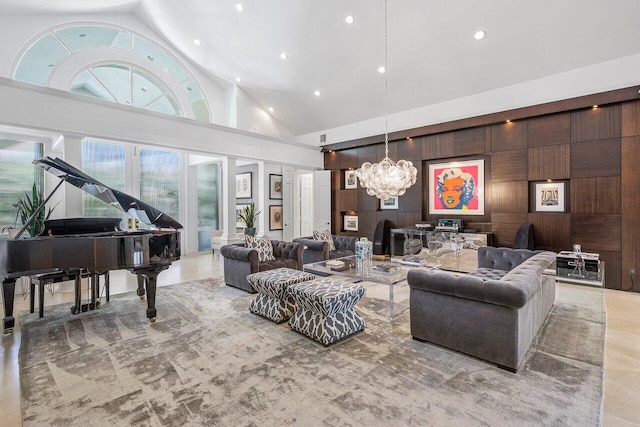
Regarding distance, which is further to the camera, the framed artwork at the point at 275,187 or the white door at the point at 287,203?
the white door at the point at 287,203

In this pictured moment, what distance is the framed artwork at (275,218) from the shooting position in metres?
9.04

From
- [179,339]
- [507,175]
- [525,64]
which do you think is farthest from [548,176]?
[179,339]

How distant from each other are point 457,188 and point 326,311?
5062mm

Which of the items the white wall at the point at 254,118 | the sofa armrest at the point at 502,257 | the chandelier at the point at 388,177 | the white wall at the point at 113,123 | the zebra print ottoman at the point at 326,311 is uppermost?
the white wall at the point at 254,118

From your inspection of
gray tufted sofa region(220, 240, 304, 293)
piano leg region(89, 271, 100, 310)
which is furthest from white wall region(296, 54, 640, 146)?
piano leg region(89, 271, 100, 310)

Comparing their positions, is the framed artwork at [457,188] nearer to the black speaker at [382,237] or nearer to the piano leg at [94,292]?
the black speaker at [382,237]

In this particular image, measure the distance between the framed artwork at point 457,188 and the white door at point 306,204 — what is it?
3.49 metres

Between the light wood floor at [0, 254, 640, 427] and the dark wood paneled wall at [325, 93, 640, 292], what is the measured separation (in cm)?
98

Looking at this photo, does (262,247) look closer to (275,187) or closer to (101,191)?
(101,191)

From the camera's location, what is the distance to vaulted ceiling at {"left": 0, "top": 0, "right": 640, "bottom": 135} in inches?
178

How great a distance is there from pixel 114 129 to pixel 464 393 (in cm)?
616

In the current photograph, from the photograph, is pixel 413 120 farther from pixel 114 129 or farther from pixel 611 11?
pixel 114 129

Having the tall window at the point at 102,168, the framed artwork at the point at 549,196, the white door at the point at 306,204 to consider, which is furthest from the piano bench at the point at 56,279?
the framed artwork at the point at 549,196

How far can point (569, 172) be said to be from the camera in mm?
5281
